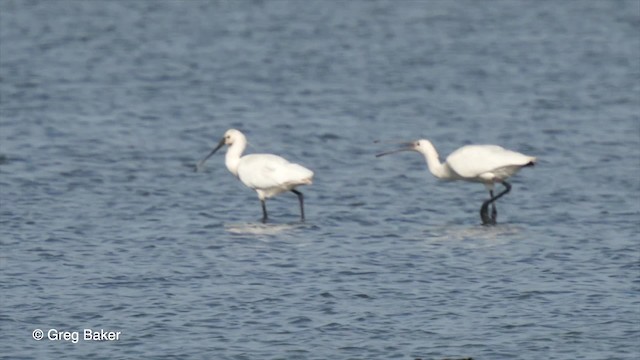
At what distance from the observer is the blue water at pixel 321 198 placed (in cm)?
1257

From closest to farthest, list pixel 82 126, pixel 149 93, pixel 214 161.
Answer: pixel 214 161 < pixel 82 126 < pixel 149 93

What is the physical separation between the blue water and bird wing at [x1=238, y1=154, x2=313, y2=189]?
0.42 metres

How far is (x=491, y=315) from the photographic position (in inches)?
508

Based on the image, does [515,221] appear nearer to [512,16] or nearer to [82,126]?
[82,126]

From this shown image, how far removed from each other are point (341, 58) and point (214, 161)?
10590 mm

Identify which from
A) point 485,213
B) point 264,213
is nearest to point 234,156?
point 264,213

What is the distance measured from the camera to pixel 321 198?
18641mm

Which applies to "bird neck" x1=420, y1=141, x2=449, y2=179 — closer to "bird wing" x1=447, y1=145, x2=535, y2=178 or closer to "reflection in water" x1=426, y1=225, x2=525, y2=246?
"bird wing" x1=447, y1=145, x2=535, y2=178

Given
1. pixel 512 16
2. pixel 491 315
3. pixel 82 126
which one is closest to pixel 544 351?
pixel 491 315

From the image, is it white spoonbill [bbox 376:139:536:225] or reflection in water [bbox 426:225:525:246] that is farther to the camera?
white spoonbill [bbox 376:139:536:225]

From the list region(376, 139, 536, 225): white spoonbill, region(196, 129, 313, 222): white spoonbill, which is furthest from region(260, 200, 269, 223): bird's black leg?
region(376, 139, 536, 225): white spoonbill

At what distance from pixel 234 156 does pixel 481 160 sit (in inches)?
108

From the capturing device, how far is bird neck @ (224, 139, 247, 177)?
18.1m

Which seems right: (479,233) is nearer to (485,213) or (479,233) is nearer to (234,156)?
(485,213)
